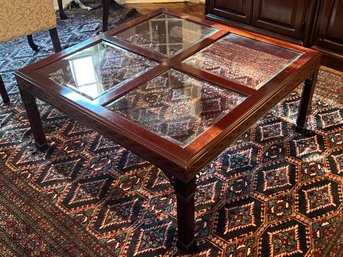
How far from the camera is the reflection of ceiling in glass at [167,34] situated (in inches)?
75.0

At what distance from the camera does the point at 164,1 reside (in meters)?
3.46

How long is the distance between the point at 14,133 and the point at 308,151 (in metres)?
1.33

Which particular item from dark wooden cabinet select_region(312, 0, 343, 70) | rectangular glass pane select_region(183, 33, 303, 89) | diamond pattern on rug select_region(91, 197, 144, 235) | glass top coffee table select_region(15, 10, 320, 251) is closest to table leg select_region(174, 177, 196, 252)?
glass top coffee table select_region(15, 10, 320, 251)

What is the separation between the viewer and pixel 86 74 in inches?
68.3

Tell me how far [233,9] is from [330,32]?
2.14 feet

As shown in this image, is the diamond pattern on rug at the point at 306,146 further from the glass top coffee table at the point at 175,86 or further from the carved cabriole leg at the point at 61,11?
the carved cabriole leg at the point at 61,11

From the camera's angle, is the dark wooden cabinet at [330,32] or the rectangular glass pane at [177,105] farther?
the dark wooden cabinet at [330,32]

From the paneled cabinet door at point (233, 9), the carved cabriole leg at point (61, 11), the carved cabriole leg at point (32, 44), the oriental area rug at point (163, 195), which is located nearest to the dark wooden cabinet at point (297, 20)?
the paneled cabinet door at point (233, 9)

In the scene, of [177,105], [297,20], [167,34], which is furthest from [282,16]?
[177,105]

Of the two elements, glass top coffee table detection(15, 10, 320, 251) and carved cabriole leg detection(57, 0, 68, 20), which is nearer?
glass top coffee table detection(15, 10, 320, 251)

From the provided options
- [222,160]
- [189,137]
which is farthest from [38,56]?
[189,137]

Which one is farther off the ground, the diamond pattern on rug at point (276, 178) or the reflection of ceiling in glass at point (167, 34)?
the reflection of ceiling in glass at point (167, 34)

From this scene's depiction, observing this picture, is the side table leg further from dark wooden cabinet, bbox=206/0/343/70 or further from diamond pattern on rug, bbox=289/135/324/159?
dark wooden cabinet, bbox=206/0/343/70

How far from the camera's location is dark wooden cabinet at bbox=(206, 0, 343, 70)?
2383 millimetres
